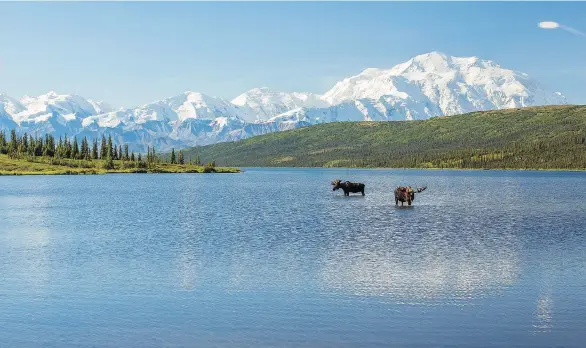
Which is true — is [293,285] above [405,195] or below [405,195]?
below

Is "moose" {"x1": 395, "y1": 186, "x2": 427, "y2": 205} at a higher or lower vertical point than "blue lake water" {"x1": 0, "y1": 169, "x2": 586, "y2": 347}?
higher

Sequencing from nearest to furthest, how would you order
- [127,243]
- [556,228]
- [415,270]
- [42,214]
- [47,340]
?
[47,340]
[415,270]
[127,243]
[556,228]
[42,214]

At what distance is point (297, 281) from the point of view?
40.3m

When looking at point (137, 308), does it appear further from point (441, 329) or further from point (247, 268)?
point (441, 329)

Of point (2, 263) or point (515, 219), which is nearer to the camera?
point (2, 263)

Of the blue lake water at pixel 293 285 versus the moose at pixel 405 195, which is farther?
the moose at pixel 405 195

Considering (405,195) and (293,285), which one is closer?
(293,285)

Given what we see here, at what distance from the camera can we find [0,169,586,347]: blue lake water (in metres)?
28.8

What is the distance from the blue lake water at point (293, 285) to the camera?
28828 mm

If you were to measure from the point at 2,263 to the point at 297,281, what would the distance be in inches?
940

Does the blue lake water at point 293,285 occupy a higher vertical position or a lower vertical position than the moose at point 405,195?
lower

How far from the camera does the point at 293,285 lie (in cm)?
3919

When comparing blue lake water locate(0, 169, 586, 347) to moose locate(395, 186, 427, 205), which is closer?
blue lake water locate(0, 169, 586, 347)

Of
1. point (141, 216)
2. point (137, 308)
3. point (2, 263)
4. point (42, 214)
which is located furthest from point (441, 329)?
point (42, 214)
